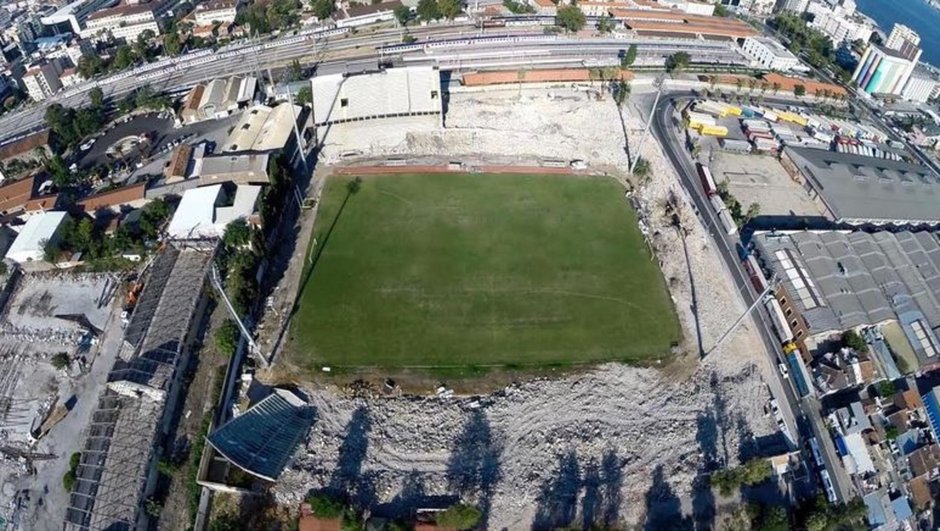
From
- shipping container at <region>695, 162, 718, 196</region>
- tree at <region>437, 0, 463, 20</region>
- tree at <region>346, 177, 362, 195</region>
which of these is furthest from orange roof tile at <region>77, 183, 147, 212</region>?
shipping container at <region>695, 162, 718, 196</region>

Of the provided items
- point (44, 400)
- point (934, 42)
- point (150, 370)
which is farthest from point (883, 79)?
point (44, 400)

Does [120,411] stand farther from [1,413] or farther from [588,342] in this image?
[588,342]

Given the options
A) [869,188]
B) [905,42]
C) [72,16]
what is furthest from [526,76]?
[72,16]

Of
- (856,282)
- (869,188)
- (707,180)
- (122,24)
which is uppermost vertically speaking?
(122,24)

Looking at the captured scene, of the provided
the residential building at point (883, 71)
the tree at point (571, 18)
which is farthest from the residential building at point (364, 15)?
the residential building at point (883, 71)

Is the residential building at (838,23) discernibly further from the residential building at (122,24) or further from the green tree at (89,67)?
the green tree at (89,67)

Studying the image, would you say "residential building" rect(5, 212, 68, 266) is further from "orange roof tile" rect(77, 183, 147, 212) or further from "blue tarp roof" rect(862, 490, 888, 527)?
"blue tarp roof" rect(862, 490, 888, 527)

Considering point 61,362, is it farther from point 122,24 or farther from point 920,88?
point 920,88
